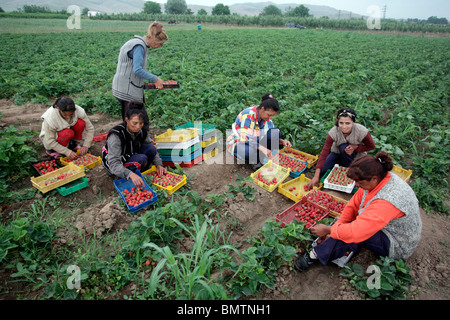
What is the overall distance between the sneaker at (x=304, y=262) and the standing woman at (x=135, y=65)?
3342 millimetres

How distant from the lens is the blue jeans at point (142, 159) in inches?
146

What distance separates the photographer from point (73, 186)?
3582 mm

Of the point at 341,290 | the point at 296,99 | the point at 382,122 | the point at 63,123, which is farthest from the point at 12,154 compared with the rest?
the point at 382,122

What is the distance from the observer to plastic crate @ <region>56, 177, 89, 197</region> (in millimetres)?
3506

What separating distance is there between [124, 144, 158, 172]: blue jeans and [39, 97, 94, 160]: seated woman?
114 centimetres

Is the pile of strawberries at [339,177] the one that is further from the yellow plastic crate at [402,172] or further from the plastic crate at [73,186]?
the plastic crate at [73,186]

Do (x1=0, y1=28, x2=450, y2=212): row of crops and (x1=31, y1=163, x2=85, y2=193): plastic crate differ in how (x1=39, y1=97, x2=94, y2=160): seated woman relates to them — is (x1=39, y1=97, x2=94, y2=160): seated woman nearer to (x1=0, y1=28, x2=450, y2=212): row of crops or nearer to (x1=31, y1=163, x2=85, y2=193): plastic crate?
(x1=31, y1=163, x2=85, y2=193): plastic crate

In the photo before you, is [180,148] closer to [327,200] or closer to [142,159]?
[142,159]

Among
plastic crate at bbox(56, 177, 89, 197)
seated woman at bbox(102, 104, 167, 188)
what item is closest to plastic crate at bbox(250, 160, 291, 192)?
seated woman at bbox(102, 104, 167, 188)

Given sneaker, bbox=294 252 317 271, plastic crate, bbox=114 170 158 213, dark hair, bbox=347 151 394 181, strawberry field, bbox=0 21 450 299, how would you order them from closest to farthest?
dark hair, bbox=347 151 394 181
strawberry field, bbox=0 21 450 299
sneaker, bbox=294 252 317 271
plastic crate, bbox=114 170 158 213

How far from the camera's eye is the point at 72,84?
26.1 feet

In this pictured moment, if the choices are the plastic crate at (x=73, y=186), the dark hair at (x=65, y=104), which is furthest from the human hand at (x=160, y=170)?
Result: the dark hair at (x=65, y=104)

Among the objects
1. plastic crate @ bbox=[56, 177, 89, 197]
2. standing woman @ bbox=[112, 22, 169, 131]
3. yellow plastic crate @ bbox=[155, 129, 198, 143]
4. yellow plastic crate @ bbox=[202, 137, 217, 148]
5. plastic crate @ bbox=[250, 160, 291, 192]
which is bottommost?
plastic crate @ bbox=[56, 177, 89, 197]

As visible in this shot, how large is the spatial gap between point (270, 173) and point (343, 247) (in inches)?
71.3
